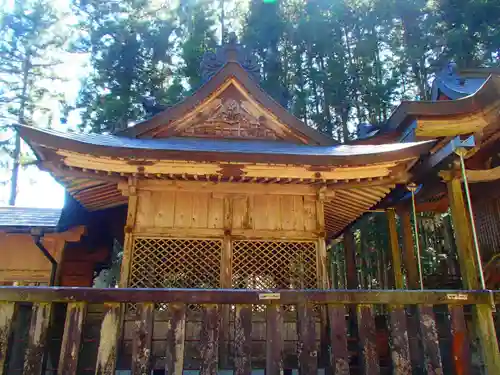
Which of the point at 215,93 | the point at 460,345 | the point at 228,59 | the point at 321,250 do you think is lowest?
the point at 460,345

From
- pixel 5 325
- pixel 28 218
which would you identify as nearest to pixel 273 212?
pixel 5 325

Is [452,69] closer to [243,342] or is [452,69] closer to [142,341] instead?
[243,342]

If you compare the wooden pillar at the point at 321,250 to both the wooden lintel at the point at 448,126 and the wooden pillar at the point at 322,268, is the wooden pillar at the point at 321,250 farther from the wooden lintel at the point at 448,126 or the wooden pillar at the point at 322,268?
the wooden lintel at the point at 448,126

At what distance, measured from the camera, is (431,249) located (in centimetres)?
1576

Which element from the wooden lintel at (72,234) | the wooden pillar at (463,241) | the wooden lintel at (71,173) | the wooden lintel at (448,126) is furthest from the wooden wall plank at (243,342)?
the wooden lintel at (448,126)

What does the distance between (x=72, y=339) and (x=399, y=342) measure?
2.73m

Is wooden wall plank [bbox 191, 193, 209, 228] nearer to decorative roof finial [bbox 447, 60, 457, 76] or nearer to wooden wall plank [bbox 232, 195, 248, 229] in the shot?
wooden wall plank [bbox 232, 195, 248, 229]

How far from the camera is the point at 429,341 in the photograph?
332cm

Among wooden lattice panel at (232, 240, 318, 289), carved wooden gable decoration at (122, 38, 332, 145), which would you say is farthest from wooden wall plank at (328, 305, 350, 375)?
carved wooden gable decoration at (122, 38, 332, 145)

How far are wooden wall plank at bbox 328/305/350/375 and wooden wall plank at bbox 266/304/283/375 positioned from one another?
445 millimetres

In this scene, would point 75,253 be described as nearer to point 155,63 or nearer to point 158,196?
point 158,196

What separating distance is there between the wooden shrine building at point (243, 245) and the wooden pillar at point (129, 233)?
2 centimetres

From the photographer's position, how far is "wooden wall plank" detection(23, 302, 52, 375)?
305 centimetres

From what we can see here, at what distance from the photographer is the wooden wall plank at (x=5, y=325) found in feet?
10.1
